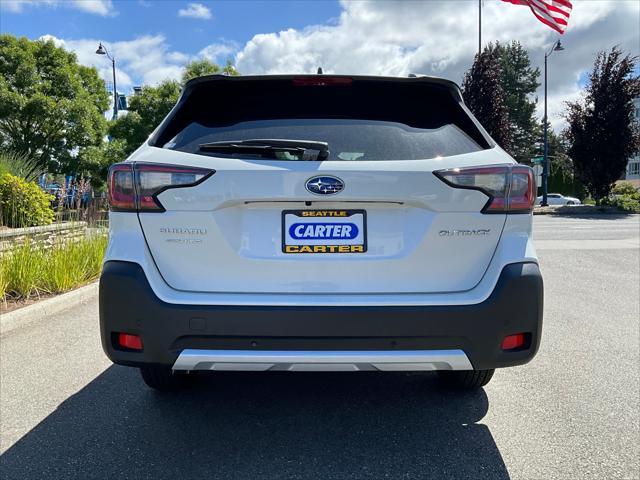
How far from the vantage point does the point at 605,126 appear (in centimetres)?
2631

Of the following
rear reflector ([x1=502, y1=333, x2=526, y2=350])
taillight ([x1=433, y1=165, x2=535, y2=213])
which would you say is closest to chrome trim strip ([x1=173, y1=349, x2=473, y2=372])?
rear reflector ([x1=502, y1=333, x2=526, y2=350])

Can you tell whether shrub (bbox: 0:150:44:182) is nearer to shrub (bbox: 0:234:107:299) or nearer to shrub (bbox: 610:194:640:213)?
shrub (bbox: 0:234:107:299)

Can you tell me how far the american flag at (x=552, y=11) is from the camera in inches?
484

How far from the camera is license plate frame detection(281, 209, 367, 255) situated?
2.29m

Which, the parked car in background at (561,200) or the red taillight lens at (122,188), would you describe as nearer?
the red taillight lens at (122,188)

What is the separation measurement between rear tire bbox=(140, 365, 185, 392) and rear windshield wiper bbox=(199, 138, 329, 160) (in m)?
1.45

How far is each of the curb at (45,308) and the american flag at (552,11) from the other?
11.8 meters

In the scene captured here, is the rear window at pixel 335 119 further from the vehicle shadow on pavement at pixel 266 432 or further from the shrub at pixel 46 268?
the shrub at pixel 46 268

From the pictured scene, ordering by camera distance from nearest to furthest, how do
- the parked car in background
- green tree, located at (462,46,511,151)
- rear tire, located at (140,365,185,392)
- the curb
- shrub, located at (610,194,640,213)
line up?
1. rear tire, located at (140,365,185,392)
2. the curb
3. shrub, located at (610,194,640,213)
4. green tree, located at (462,46,511,151)
5. the parked car in background

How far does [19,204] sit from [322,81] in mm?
6405

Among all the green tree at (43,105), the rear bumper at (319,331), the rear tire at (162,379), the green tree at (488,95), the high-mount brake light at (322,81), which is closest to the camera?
the rear bumper at (319,331)

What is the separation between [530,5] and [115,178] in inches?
525

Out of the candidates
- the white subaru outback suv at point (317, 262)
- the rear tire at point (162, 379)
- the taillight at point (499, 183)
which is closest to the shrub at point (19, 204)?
the rear tire at point (162, 379)

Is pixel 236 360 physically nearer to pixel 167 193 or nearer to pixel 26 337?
pixel 167 193
